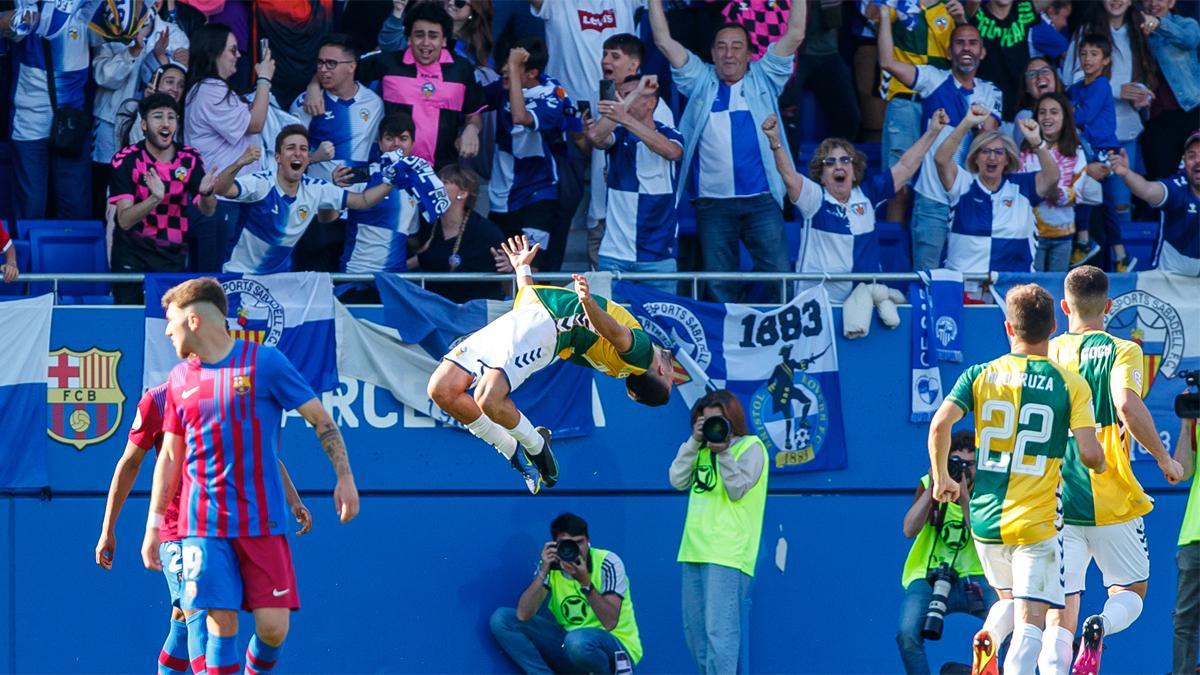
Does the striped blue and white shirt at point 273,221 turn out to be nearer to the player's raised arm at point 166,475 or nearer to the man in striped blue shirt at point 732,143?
the man in striped blue shirt at point 732,143

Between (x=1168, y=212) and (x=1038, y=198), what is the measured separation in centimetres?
103

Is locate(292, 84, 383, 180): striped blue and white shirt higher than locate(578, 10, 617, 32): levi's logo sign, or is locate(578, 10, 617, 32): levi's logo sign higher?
locate(578, 10, 617, 32): levi's logo sign

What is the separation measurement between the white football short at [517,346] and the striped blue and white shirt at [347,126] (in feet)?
11.7

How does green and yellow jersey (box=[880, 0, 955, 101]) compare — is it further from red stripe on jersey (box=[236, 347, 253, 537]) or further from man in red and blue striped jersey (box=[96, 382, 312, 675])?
man in red and blue striped jersey (box=[96, 382, 312, 675])

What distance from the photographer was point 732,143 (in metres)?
13.4

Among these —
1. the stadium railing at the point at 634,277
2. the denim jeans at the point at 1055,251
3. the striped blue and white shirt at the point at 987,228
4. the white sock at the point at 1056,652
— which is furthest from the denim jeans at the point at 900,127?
the white sock at the point at 1056,652

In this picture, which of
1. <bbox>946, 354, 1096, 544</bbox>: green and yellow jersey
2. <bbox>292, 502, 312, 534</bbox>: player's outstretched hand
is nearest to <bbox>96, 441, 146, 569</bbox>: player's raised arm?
<bbox>292, 502, 312, 534</bbox>: player's outstretched hand

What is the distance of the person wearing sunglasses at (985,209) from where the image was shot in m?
13.7

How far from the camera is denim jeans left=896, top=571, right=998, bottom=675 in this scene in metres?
11.3

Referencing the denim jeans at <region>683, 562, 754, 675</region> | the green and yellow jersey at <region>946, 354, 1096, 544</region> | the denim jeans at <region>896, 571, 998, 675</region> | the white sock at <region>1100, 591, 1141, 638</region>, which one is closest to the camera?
the green and yellow jersey at <region>946, 354, 1096, 544</region>

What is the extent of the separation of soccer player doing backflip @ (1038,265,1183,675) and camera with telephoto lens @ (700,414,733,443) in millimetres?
2633

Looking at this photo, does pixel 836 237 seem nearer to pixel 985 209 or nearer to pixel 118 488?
pixel 985 209

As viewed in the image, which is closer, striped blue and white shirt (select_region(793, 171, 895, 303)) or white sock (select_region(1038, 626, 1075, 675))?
white sock (select_region(1038, 626, 1075, 675))

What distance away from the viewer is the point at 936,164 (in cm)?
1380
